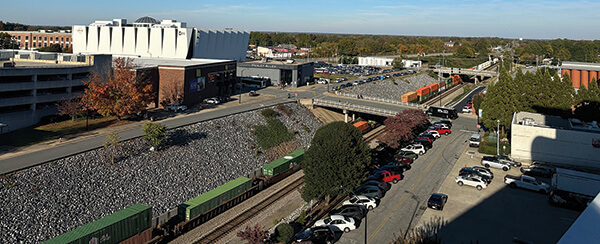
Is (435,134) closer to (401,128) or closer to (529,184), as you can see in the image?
(401,128)

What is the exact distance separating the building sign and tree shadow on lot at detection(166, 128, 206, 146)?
1451cm

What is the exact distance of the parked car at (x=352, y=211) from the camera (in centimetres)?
2961

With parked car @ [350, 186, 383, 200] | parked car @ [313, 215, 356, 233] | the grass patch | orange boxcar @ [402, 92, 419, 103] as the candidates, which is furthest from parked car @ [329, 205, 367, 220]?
orange boxcar @ [402, 92, 419, 103]

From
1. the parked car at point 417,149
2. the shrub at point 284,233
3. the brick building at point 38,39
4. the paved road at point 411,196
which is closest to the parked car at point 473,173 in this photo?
the paved road at point 411,196

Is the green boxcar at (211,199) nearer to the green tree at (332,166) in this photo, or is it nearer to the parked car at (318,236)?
the green tree at (332,166)

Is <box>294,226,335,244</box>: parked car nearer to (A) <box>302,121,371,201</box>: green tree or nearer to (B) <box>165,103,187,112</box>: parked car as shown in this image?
(A) <box>302,121,371,201</box>: green tree

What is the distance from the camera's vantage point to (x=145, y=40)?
84.7m

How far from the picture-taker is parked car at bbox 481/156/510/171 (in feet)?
135

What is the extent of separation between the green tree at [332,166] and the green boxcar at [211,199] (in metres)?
6.33

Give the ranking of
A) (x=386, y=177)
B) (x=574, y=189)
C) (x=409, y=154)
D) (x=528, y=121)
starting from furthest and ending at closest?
1. (x=528, y=121)
2. (x=409, y=154)
3. (x=386, y=177)
4. (x=574, y=189)

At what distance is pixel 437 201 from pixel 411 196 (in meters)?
3.30

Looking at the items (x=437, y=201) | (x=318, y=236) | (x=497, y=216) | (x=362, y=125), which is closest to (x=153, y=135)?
(x=318, y=236)

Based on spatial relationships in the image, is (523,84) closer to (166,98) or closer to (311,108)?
(311,108)

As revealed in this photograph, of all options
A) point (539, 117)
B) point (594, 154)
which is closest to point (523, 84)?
point (539, 117)
